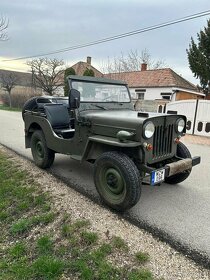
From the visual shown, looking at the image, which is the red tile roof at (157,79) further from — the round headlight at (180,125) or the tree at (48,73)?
the round headlight at (180,125)

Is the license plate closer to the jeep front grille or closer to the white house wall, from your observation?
the jeep front grille

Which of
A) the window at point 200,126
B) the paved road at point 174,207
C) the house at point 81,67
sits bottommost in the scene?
the paved road at point 174,207

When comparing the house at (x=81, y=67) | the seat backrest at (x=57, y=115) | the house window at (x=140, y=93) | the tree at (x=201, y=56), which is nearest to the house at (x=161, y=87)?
the house window at (x=140, y=93)

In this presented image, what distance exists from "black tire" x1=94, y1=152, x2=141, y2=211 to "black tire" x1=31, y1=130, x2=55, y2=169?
1.92 metres

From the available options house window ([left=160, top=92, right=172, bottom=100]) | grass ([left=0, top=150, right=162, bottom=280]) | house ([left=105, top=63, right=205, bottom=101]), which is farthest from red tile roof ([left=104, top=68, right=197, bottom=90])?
grass ([left=0, top=150, right=162, bottom=280])

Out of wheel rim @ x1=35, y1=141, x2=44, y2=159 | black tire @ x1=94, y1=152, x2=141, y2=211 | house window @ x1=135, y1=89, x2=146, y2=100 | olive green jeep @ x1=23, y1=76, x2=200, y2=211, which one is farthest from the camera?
house window @ x1=135, y1=89, x2=146, y2=100

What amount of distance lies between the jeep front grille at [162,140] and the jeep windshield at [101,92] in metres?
1.45

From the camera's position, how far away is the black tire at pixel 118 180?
3473 mm

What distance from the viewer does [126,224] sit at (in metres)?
3.48

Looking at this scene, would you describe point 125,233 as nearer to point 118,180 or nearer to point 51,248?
point 118,180

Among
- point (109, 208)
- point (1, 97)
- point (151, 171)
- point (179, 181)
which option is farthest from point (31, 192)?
point (1, 97)

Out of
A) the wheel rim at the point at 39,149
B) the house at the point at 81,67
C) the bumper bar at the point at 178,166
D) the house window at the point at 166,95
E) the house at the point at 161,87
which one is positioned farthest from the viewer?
the house at the point at 81,67

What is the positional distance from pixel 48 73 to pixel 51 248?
27.6 meters

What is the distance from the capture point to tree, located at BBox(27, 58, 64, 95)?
28.3 meters
